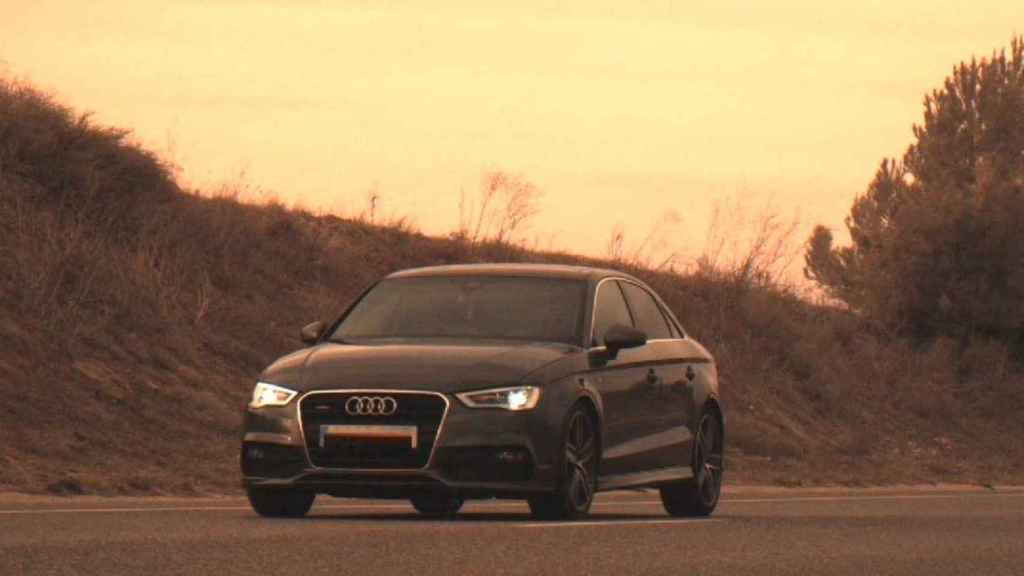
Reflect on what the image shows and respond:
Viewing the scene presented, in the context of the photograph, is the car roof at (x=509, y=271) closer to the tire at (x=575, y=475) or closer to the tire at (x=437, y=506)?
the tire at (x=575, y=475)

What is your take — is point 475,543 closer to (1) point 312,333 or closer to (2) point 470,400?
(2) point 470,400

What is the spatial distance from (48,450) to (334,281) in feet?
38.5

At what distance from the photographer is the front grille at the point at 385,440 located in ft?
44.8

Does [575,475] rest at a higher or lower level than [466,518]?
higher

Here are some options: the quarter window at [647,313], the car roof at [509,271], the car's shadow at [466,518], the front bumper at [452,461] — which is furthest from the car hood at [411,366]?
the quarter window at [647,313]

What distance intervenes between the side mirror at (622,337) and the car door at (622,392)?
0.10m

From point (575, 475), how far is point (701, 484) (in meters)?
2.34

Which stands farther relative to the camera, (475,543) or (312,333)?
(312,333)

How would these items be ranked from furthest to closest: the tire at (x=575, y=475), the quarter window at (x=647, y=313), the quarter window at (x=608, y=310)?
the quarter window at (x=647, y=313) < the quarter window at (x=608, y=310) < the tire at (x=575, y=475)

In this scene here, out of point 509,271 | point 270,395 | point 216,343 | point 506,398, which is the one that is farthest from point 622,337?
point 216,343

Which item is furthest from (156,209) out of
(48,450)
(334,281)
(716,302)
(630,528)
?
(630,528)

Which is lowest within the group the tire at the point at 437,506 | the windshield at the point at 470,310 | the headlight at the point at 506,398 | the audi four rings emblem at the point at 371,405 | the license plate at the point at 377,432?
the tire at the point at 437,506

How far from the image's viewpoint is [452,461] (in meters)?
13.7

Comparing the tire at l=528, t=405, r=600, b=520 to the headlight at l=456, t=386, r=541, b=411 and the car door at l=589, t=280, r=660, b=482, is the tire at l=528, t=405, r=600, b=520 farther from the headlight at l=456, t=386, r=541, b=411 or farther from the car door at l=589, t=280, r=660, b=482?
the headlight at l=456, t=386, r=541, b=411
